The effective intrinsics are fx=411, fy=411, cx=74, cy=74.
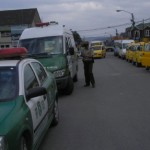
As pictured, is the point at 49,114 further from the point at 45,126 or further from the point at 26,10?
the point at 26,10

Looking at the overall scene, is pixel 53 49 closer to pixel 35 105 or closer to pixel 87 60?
pixel 87 60

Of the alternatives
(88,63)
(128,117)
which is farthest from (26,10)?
(128,117)

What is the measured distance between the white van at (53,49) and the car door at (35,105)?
577cm

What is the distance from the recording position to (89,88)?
15.1 m

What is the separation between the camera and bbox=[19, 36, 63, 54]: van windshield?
44.3 feet

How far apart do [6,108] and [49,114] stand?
2.16m

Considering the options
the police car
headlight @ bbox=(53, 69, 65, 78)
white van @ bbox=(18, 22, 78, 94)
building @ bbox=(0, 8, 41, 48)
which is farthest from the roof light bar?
building @ bbox=(0, 8, 41, 48)

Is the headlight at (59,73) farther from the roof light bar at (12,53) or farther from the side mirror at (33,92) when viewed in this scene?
the side mirror at (33,92)

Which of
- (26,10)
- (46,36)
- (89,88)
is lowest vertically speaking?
(89,88)

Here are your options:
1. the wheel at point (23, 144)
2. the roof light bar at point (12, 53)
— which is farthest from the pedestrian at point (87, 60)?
the wheel at point (23, 144)

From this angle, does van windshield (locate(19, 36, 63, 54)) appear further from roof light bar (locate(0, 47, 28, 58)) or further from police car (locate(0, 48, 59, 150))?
roof light bar (locate(0, 47, 28, 58))

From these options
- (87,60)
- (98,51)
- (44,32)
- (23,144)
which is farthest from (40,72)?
(98,51)

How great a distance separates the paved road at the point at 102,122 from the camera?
6.82 metres

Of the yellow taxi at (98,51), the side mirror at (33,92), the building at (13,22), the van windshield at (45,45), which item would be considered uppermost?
the building at (13,22)
